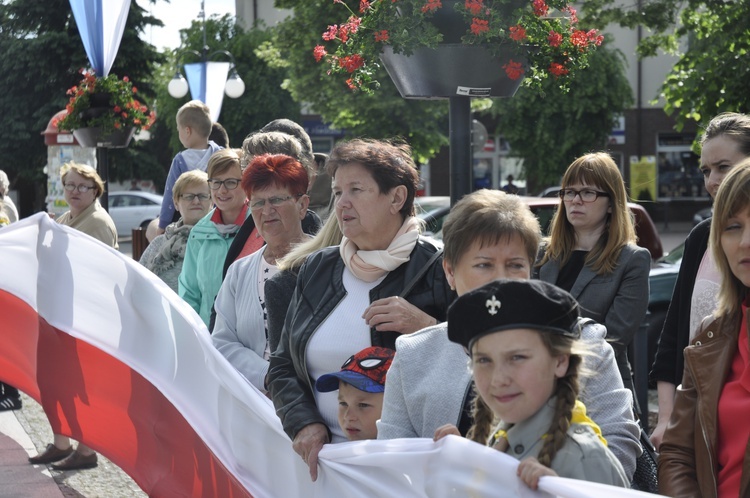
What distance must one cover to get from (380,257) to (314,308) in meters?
0.30

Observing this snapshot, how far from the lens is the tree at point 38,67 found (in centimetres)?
3738

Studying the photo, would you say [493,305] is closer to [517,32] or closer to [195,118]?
[517,32]

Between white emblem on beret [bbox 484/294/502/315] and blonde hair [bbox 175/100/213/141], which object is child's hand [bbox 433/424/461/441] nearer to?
white emblem on beret [bbox 484/294/502/315]

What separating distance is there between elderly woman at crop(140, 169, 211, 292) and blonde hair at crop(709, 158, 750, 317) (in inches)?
166

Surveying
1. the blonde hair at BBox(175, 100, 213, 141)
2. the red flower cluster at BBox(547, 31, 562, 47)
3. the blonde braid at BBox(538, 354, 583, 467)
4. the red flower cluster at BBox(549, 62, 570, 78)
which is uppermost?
the red flower cluster at BBox(547, 31, 562, 47)

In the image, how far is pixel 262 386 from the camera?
466 cm

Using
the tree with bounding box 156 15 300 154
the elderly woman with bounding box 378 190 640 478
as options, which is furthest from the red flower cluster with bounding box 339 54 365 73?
the tree with bounding box 156 15 300 154

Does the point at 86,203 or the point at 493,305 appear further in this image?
the point at 86,203

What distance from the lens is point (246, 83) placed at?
41.3 m

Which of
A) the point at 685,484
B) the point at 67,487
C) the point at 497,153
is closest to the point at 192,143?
the point at 67,487

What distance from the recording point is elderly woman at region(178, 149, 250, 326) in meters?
5.77

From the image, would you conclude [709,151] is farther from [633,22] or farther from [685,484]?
[633,22]

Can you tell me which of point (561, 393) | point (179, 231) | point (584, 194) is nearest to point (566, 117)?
point (179, 231)

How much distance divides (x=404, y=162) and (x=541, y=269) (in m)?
1.47
